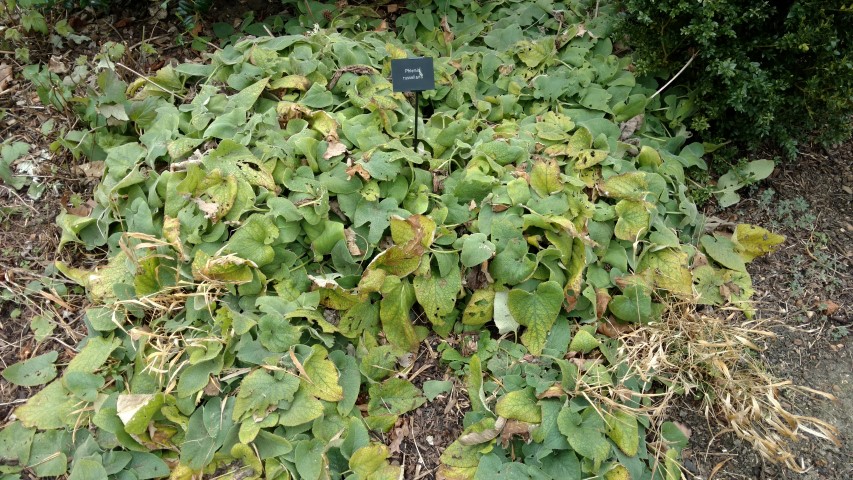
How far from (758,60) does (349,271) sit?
2.54 meters

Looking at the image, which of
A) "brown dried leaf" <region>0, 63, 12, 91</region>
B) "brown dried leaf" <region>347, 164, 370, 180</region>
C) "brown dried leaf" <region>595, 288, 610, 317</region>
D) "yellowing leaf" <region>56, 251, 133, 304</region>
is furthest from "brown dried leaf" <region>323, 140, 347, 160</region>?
"brown dried leaf" <region>0, 63, 12, 91</region>

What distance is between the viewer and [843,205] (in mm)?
3475

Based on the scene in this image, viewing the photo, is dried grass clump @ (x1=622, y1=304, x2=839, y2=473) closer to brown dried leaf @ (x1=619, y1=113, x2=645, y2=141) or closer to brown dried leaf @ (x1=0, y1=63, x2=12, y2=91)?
brown dried leaf @ (x1=619, y1=113, x2=645, y2=141)

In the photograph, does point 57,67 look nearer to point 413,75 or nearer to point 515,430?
point 413,75

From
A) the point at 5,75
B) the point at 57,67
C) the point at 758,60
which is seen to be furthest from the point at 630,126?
the point at 5,75

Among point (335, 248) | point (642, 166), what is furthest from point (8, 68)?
point (642, 166)

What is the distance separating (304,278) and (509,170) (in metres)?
1.15

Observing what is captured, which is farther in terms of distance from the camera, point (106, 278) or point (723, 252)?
point (723, 252)

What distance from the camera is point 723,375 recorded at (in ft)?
8.44

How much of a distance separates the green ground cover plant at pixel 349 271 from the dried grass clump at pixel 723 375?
8cm

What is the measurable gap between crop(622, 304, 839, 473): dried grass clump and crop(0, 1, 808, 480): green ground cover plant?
8 centimetres

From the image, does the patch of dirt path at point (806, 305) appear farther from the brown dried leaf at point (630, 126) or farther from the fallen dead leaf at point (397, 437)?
the fallen dead leaf at point (397, 437)

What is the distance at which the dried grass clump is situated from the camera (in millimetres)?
2475

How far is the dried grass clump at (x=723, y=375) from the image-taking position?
8.12 ft
